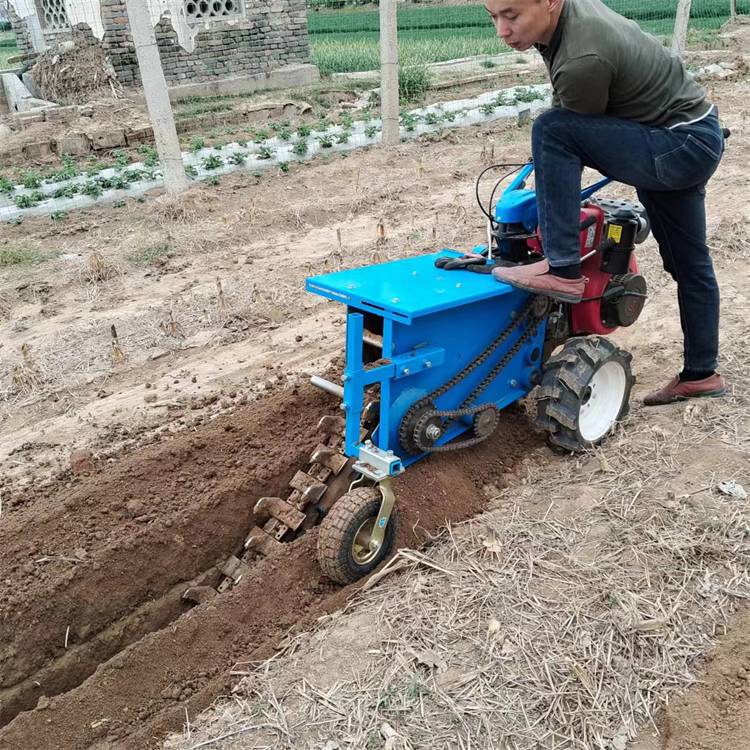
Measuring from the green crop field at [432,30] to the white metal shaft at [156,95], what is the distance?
9186 mm

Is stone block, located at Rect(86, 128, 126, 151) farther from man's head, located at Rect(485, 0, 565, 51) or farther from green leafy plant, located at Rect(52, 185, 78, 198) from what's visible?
man's head, located at Rect(485, 0, 565, 51)

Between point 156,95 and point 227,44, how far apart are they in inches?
301

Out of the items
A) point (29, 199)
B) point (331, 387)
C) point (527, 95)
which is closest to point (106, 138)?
point (29, 199)

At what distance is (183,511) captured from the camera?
356cm

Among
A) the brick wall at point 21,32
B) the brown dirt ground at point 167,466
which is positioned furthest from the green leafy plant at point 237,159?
the brick wall at point 21,32

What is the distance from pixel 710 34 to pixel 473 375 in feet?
62.8

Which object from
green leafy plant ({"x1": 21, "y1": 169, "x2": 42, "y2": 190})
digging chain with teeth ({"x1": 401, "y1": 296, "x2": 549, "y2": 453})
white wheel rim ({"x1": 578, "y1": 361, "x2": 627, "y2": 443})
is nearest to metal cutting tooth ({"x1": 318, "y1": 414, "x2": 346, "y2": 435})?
digging chain with teeth ({"x1": 401, "y1": 296, "x2": 549, "y2": 453})

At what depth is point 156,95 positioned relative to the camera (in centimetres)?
824

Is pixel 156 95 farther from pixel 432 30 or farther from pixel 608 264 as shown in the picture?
pixel 432 30

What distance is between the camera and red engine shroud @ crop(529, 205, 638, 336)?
364cm

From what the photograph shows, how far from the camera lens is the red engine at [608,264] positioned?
3.67 m

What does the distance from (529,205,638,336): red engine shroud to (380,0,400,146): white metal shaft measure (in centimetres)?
692

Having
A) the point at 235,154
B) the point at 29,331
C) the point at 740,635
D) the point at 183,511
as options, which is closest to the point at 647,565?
the point at 740,635

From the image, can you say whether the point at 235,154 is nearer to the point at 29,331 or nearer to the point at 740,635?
the point at 29,331
